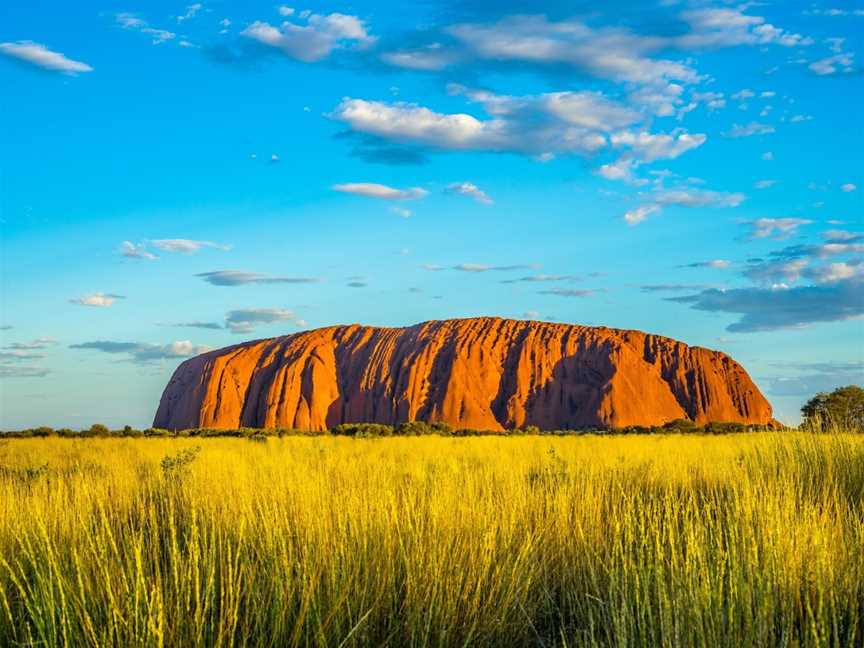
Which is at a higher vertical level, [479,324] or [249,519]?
[479,324]

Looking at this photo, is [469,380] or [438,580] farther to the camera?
[469,380]

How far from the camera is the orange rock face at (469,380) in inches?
2566

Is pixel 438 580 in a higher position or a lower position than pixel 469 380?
lower

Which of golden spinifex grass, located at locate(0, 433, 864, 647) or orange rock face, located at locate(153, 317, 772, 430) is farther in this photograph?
orange rock face, located at locate(153, 317, 772, 430)

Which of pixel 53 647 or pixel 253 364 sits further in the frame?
pixel 253 364

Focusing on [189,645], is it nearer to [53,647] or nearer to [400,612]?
[53,647]

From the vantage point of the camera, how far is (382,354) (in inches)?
2800

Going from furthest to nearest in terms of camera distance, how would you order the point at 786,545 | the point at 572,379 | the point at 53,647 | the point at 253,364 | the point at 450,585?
the point at 253,364 → the point at 572,379 → the point at 786,545 → the point at 450,585 → the point at 53,647

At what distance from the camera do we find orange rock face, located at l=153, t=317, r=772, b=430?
65188 mm

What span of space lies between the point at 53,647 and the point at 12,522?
159 inches

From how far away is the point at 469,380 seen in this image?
6644 centimetres

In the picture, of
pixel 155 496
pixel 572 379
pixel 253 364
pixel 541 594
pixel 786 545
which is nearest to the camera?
pixel 786 545

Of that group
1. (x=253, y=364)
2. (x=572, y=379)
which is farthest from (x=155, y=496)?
(x=253, y=364)

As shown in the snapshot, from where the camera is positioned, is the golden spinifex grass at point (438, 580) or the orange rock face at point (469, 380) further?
the orange rock face at point (469, 380)
